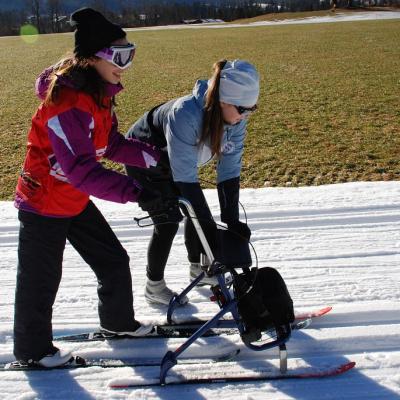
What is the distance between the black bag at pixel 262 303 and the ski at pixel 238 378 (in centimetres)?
27

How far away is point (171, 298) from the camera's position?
10.5 ft

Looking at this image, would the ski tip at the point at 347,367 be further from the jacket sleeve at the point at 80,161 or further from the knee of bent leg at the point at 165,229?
the jacket sleeve at the point at 80,161

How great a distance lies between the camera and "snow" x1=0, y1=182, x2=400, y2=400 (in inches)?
98.6

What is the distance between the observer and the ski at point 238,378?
2.53m

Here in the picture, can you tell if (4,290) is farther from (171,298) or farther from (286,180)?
(286,180)

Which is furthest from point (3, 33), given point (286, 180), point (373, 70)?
point (286, 180)

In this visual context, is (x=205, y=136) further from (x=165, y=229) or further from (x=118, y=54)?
(x=165, y=229)

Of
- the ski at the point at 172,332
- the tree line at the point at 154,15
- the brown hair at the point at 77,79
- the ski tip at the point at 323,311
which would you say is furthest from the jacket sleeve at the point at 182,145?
the tree line at the point at 154,15

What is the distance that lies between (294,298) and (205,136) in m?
1.34

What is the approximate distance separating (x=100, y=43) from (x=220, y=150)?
2.75 ft

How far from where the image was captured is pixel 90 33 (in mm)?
2125

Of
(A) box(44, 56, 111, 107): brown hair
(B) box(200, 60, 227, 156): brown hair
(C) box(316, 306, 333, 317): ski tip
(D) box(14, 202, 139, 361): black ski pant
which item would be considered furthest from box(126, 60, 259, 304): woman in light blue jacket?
(C) box(316, 306, 333, 317): ski tip

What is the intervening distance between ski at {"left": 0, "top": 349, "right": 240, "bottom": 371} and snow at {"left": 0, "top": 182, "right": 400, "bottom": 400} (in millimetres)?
34

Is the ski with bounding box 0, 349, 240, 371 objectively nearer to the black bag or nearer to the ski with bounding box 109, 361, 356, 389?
the ski with bounding box 109, 361, 356, 389
